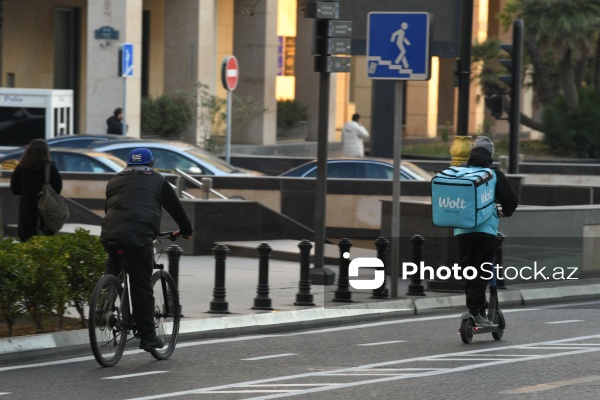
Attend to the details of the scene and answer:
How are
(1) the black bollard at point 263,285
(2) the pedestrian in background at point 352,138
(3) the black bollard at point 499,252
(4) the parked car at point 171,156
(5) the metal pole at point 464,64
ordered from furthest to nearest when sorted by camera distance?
(2) the pedestrian in background at point 352,138, (4) the parked car at point 171,156, (5) the metal pole at point 464,64, (3) the black bollard at point 499,252, (1) the black bollard at point 263,285

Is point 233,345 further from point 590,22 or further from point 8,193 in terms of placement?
point 590,22

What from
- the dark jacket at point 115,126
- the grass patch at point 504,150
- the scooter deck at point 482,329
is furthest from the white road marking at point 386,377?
the grass patch at point 504,150

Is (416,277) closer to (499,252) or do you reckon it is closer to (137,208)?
(499,252)

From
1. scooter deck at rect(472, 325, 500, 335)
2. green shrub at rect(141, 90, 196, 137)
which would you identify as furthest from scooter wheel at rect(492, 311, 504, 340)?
green shrub at rect(141, 90, 196, 137)

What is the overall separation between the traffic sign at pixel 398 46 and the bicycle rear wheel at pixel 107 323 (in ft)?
17.7

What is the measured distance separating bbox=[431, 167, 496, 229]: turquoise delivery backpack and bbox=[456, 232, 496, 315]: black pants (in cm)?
27

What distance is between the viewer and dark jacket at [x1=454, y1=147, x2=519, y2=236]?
40.5 ft

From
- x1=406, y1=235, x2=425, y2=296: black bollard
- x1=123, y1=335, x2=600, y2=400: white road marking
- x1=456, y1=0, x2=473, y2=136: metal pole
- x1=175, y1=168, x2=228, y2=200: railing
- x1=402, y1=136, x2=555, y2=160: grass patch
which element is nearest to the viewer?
x1=123, y1=335, x2=600, y2=400: white road marking

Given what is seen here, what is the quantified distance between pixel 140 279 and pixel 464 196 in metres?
2.95

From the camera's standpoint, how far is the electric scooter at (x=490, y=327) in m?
12.4

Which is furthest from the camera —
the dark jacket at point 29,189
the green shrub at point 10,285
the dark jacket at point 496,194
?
the dark jacket at point 29,189

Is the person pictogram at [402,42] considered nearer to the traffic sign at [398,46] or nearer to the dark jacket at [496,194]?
the traffic sign at [398,46]

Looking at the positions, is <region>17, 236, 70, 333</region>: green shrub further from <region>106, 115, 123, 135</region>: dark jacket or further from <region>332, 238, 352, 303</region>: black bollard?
<region>106, 115, 123, 135</region>: dark jacket

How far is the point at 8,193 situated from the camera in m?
20.5
